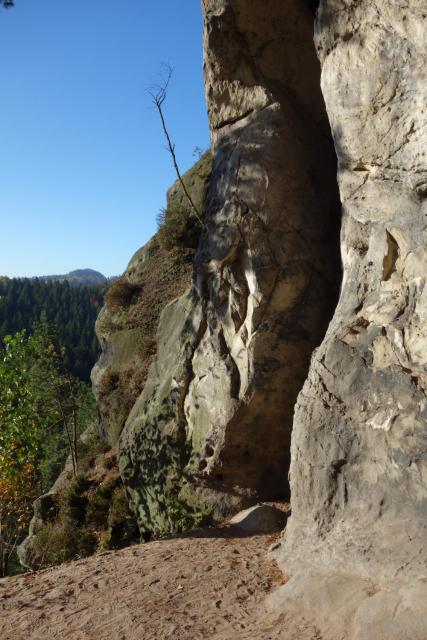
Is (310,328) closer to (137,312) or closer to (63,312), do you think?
(137,312)

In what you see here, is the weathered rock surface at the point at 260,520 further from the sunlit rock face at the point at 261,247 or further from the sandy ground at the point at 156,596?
the sunlit rock face at the point at 261,247

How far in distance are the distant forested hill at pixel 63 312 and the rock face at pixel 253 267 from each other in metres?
60.2

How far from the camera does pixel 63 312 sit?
101 meters

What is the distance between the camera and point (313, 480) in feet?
22.1

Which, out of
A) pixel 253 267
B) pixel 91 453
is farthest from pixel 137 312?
pixel 253 267

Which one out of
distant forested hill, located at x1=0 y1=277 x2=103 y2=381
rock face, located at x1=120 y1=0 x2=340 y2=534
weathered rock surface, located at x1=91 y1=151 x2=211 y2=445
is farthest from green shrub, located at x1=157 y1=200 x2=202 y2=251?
distant forested hill, located at x1=0 y1=277 x2=103 y2=381

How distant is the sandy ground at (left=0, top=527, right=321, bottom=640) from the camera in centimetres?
609

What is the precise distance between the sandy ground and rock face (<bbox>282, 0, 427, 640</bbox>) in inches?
20.7

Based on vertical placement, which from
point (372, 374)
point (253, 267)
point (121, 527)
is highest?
point (253, 267)

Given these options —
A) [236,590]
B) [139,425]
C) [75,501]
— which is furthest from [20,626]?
[75,501]

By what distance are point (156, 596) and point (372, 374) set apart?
3503 millimetres

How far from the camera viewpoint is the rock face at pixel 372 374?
5.61m

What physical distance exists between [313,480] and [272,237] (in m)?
4.21

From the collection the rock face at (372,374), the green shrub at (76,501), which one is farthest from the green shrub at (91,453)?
the rock face at (372,374)
